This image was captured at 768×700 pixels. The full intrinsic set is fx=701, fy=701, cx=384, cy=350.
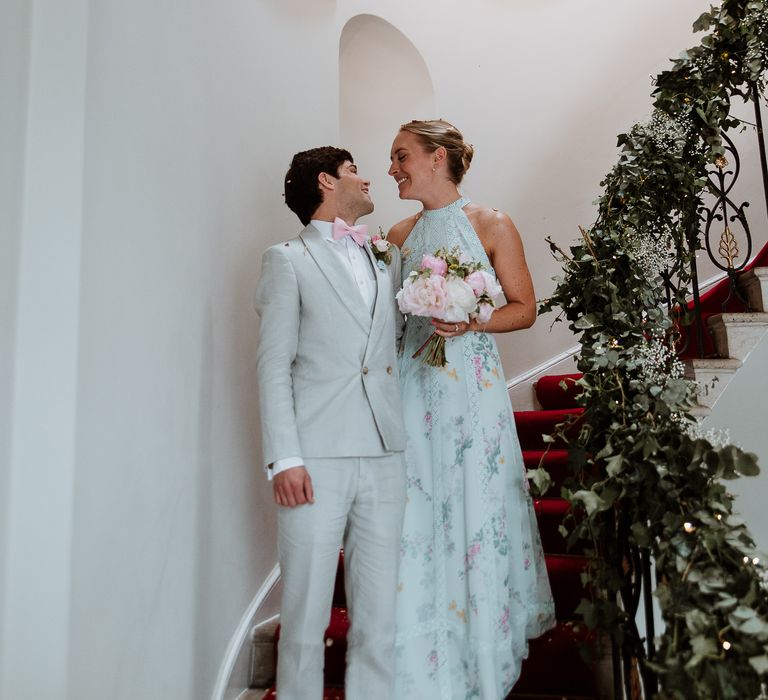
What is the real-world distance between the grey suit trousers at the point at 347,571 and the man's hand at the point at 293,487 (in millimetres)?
50

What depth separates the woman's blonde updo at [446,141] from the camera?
2.69 meters

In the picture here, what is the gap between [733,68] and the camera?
2.70m

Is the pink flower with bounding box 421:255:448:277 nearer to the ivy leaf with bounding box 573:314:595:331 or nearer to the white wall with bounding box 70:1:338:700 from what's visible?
the ivy leaf with bounding box 573:314:595:331

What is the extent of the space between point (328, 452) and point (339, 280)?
542 mm

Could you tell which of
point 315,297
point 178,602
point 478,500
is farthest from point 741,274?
point 178,602

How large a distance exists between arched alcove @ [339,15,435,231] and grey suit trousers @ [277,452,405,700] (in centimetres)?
275

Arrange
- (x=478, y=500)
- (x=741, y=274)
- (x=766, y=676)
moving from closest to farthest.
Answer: (x=766, y=676) < (x=478, y=500) < (x=741, y=274)

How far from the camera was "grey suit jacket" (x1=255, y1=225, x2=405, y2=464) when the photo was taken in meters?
2.03

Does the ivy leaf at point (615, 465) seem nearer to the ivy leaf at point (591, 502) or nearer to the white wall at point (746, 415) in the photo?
the ivy leaf at point (591, 502)

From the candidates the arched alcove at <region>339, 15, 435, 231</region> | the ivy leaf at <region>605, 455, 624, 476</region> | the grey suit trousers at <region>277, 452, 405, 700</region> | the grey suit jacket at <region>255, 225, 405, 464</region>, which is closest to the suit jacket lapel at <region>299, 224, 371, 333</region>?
the grey suit jacket at <region>255, 225, 405, 464</region>

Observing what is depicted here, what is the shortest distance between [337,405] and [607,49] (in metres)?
4.24

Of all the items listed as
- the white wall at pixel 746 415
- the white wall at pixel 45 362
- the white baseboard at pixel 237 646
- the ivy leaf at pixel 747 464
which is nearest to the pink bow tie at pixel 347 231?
the white wall at pixel 45 362

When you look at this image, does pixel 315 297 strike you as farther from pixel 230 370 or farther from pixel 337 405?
pixel 230 370

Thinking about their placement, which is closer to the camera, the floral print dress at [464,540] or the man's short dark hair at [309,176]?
the floral print dress at [464,540]
